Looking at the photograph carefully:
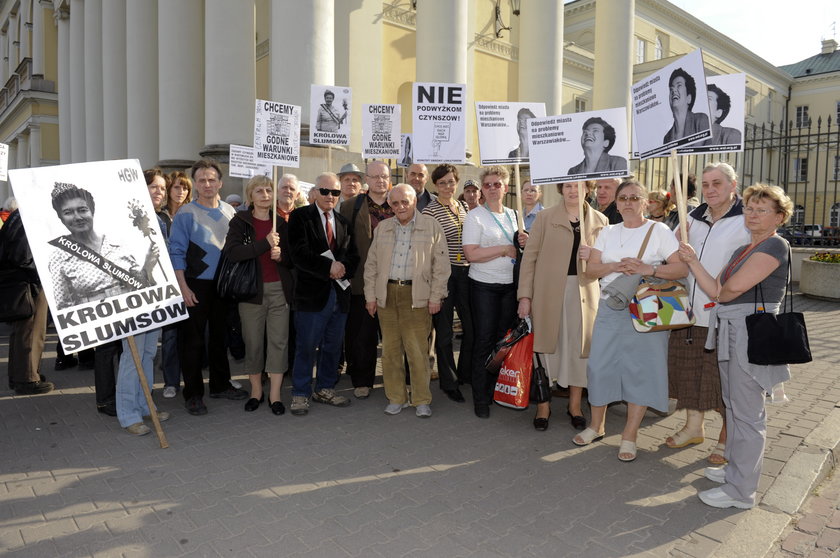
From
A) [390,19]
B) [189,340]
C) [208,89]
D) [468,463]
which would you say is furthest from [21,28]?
[468,463]

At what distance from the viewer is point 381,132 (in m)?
8.46

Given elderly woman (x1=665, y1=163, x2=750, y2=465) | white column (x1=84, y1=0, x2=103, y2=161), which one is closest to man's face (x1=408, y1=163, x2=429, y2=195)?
elderly woman (x1=665, y1=163, x2=750, y2=465)

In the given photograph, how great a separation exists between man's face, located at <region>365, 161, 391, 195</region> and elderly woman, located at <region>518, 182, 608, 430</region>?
1668 mm

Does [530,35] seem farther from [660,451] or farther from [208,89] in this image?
[660,451]

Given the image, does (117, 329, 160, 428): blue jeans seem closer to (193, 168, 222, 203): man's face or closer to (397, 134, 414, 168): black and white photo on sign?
(193, 168, 222, 203): man's face

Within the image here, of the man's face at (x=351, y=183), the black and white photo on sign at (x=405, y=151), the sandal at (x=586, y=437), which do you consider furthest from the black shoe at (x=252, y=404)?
the black and white photo on sign at (x=405, y=151)

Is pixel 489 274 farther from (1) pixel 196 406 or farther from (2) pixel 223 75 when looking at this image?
(2) pixel 223 75

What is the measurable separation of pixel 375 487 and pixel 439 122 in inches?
179

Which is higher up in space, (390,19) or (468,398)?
(390,19)

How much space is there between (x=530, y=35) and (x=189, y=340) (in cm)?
1300

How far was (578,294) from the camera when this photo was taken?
518cm

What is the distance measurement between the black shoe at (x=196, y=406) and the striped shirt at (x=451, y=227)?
272 centimetres

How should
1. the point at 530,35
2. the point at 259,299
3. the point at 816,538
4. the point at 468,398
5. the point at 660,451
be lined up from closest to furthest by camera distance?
the point at 816,538, the point at 660,451, the point at 259,299, the point at 468,398, the point at 530,35

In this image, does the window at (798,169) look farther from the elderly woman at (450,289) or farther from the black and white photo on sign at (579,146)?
the elderly woman at (450,289)
